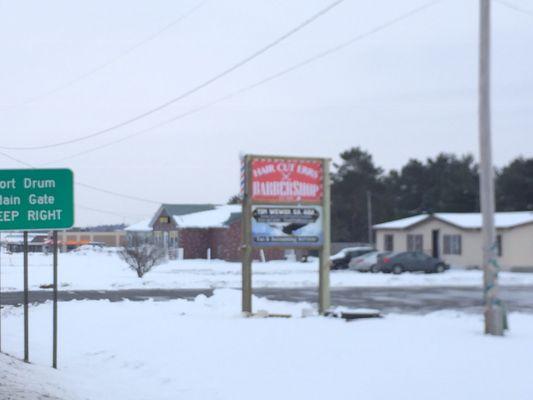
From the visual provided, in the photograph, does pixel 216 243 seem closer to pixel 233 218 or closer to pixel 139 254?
pixel 233 218

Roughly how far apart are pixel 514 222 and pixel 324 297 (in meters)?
29.5

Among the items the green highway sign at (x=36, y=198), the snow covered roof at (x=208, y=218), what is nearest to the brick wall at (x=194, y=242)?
the snow covered roof at (x=208, y=218)

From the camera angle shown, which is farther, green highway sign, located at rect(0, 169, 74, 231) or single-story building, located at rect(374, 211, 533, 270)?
single-story building, located at rect(374, 211, 533, 270)

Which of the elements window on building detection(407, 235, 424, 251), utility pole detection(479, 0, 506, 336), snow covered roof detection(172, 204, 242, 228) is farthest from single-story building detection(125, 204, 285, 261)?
utility pole detection(479, 0, 506, 336)

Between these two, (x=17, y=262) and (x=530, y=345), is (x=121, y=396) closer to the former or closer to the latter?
(x=530, y=345)

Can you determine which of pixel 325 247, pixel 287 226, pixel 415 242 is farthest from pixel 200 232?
pixel 287 226

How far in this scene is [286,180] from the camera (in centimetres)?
1759

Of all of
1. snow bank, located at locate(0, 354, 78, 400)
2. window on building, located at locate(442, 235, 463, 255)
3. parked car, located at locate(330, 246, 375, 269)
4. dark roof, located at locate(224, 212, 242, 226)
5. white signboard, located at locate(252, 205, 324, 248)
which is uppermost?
dark roof, located at locate(224, 212, 242, 226)

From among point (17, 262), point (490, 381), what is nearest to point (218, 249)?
point (17, 262)

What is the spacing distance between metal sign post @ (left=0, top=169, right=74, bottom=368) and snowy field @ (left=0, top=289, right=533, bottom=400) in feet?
5.38

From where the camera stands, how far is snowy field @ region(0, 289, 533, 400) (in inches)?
358

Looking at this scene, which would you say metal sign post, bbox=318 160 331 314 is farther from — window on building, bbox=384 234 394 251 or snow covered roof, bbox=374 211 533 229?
window on building, bbox=384 234 394 251

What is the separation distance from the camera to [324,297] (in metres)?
17.8

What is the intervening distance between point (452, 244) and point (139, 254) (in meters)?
21.3
